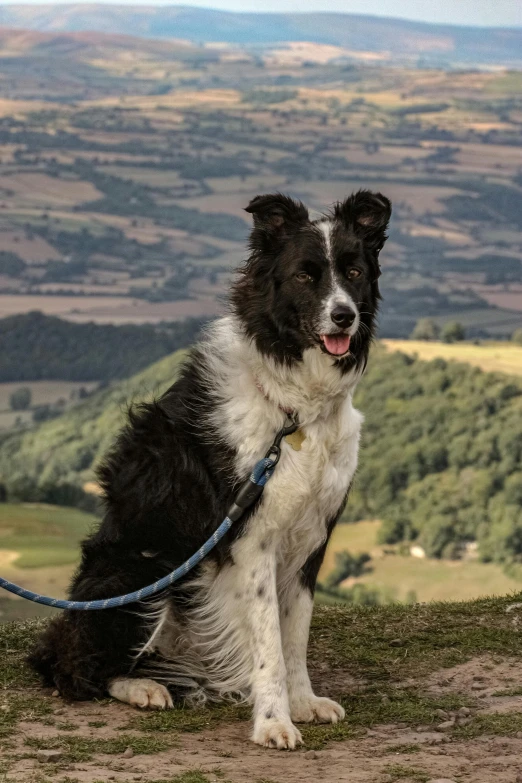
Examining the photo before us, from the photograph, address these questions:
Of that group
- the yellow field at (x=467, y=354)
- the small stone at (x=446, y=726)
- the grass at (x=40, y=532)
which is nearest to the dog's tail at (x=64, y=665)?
the small stone at (x=446, y=726)

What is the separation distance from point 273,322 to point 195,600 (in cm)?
166

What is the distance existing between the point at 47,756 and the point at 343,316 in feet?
8.42

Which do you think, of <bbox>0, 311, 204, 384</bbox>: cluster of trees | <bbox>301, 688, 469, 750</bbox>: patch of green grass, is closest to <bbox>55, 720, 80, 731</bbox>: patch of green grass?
<bbox>301, 688, 469, 750</bbox>: patch of green grass

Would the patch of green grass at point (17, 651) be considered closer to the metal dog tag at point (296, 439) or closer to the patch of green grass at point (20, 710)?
the patch of green grass at point (20, 710)

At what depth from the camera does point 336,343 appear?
19.6 feet

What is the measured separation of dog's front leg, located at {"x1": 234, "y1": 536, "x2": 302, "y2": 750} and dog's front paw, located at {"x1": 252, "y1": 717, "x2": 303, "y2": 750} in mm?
55

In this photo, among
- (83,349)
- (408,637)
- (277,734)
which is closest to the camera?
(277,734)

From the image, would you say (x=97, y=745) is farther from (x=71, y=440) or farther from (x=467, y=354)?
(x=71, y=440)

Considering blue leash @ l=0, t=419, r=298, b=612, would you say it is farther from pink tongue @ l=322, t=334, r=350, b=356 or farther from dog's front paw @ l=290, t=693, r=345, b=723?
dog's front paw @ l=290, t=693, r=345, b=723

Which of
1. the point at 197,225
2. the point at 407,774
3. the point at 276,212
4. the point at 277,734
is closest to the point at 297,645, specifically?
the point at 277,734

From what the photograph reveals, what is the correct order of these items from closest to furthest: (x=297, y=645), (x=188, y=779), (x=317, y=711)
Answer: (x=188, y=779) < (x=317, y=711) < (x=297, y=645)

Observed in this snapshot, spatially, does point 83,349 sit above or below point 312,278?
below

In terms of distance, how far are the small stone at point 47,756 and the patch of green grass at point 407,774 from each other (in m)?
1.51

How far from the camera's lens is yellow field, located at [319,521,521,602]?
193ft
